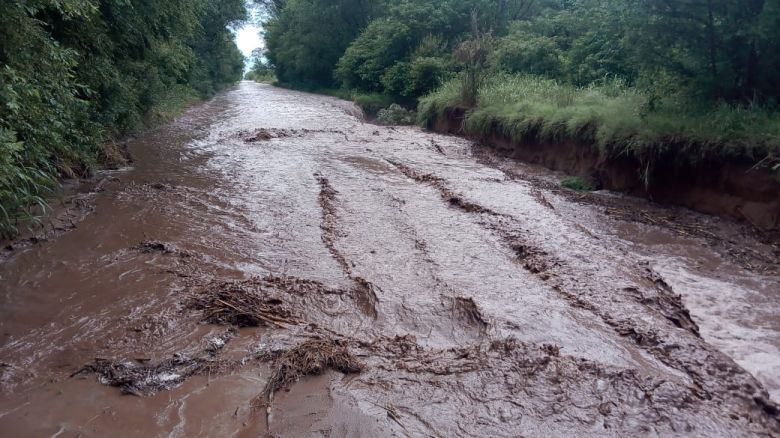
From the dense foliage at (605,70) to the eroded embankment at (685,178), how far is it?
0.21m

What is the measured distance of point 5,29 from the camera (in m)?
4.90

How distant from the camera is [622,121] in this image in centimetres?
907

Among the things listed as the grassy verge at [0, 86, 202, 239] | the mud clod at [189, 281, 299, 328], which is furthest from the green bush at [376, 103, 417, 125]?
the mud clod at [189, 281, 299, 328]

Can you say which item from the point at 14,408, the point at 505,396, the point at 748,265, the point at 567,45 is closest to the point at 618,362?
the point at 505,396

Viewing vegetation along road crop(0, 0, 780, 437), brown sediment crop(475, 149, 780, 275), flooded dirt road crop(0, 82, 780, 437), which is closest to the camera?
flooded dirt road crop(0, 82, 780, 437)

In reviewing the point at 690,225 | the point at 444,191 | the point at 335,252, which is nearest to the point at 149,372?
the point at 335,252

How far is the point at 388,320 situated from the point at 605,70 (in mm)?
12685

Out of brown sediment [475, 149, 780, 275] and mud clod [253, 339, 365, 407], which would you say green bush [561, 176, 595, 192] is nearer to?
brown sediment [475, 149, 780, 275]

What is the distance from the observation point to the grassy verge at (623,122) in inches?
287

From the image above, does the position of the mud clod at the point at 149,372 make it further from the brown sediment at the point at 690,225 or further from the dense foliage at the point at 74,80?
the brown sediment at the point at 690,225

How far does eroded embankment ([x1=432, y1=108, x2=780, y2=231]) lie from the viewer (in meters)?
6.96

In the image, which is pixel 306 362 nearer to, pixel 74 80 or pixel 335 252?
pixel 335 252

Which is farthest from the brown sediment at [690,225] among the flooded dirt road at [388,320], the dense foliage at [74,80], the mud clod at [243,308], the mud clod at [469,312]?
the dense foliage at [74,80]

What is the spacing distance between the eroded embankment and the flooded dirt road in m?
0.37
